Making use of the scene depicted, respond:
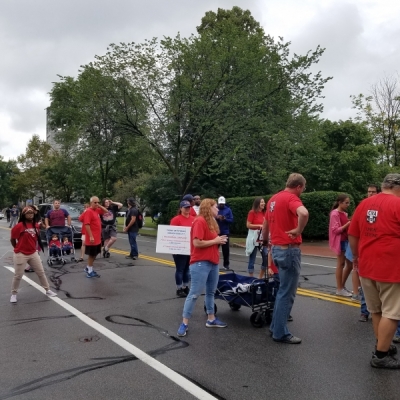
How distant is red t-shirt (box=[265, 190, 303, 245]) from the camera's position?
17.0 ft

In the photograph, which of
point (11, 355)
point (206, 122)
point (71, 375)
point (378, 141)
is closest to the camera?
point (71, 375)

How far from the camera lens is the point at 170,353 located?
4961mm

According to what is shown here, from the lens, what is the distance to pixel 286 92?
23453 millimetres

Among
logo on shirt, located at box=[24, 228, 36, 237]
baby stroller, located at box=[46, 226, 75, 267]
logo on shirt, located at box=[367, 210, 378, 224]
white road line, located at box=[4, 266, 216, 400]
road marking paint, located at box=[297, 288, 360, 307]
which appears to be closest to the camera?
white road line, located at box=[4, 266, 216, 400]

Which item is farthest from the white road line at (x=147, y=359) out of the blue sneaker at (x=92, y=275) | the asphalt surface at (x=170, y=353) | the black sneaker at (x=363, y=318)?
the black sneaker at (x=363, y=318)

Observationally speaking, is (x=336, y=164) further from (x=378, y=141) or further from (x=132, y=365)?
(x=132, y=365)

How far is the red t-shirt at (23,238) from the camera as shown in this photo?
7781mm

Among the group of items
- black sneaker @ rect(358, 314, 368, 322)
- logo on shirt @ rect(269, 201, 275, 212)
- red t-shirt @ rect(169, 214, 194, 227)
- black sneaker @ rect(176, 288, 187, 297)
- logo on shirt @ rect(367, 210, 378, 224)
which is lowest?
black sneaker @ rect(176, 288, 187, 297)

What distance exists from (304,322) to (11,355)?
3727mm

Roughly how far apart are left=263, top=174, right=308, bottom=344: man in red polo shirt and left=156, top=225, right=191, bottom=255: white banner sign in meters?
2.59

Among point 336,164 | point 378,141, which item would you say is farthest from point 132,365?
point 378,141

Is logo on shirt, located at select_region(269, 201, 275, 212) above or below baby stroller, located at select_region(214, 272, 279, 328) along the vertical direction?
above

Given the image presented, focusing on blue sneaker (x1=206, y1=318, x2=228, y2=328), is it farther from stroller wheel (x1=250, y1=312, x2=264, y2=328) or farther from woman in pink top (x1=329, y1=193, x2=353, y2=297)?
woman in pink top (x1=329, y1=193, x2=353, y2=297)

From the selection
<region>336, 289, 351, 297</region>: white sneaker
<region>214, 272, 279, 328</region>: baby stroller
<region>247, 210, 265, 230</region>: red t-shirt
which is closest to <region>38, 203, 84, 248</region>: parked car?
<region>247, 210, 265, 230</region>: red t-shirt
